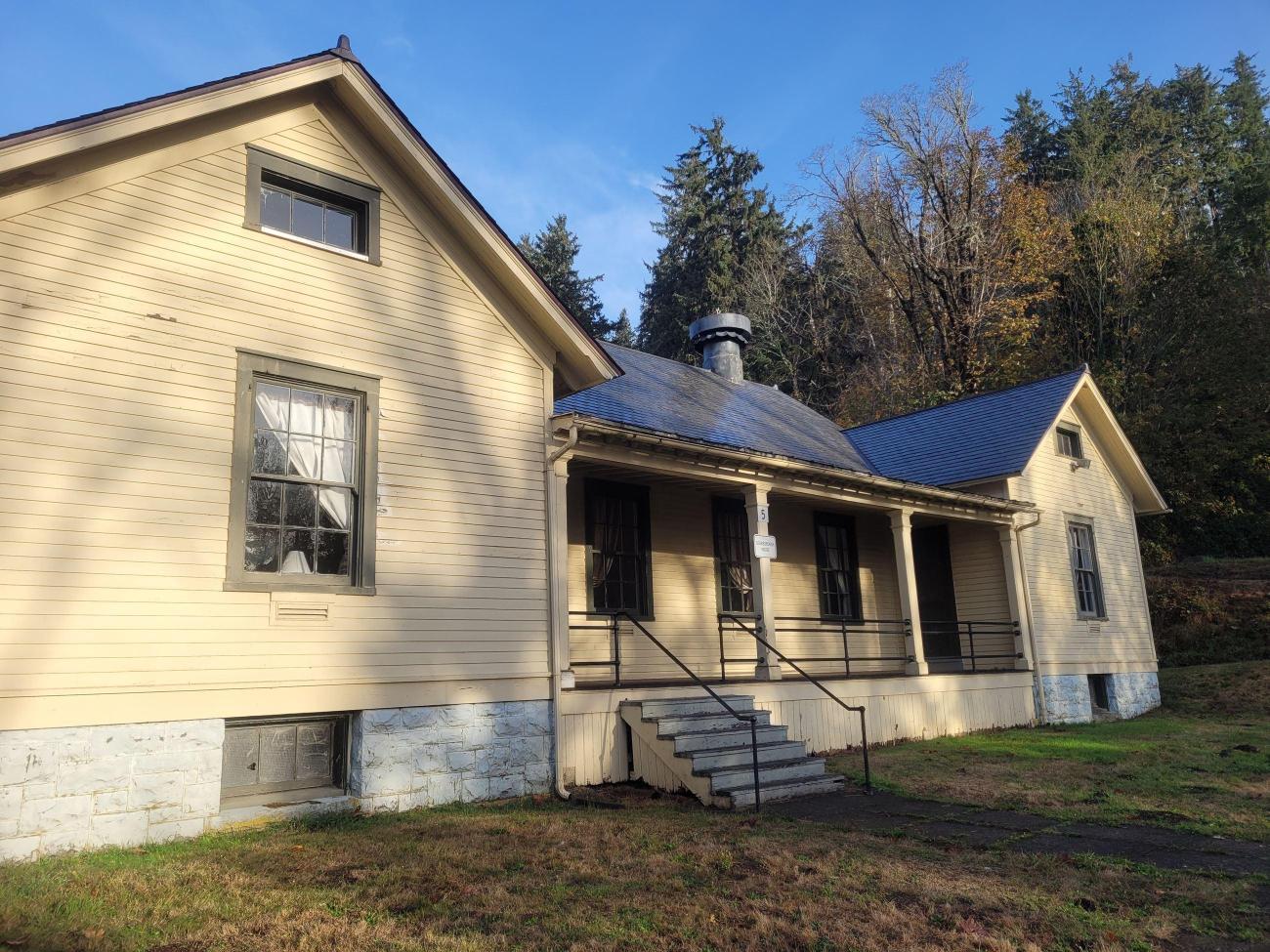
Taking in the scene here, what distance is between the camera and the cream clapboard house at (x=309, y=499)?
667 cm

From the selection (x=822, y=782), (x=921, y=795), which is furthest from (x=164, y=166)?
(x=921, y=795)

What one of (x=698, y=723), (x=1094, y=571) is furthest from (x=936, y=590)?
(x=698, y=723)

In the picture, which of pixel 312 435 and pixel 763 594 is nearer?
pixel 312 435

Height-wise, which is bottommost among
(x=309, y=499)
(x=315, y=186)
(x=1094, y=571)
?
(x=1094, y=571)

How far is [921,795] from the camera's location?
28.4 feet

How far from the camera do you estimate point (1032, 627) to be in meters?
15.6

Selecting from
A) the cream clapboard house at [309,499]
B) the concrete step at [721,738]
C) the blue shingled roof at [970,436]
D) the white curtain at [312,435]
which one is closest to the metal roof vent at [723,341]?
the blue shingled roof at [970,436]

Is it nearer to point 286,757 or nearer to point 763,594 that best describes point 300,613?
point 286,757

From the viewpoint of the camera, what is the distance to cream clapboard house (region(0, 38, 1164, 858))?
6672mm

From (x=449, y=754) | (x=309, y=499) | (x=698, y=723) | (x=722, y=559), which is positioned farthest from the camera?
(x=722, y=559)

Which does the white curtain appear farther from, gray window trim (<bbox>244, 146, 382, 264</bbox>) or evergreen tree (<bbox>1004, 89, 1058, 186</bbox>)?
evergreen tree (<bbox>1004, 89, 1058, 186</bbox>)

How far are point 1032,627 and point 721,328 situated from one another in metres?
8.30

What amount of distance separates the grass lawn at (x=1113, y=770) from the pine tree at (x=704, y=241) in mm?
29208

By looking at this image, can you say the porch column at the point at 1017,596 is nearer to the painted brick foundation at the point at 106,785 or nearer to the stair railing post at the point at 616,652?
the stair railing post at the point at 616,652
